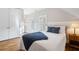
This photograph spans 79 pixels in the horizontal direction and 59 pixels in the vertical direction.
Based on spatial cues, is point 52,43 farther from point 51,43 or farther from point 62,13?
point 62,13

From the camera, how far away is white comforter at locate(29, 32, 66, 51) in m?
1.79

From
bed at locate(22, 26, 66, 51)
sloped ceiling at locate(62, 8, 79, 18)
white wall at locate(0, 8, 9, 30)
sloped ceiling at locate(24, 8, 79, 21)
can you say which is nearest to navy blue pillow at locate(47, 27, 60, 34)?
bed at locate(22, 26, 66, 51)

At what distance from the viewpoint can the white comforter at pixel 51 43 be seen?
5.86ft

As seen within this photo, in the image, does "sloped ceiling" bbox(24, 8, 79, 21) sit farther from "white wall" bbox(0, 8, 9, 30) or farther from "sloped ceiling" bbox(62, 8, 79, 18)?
"white wall" bbox(0, 8, 9, 30)

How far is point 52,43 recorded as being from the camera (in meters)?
1.81

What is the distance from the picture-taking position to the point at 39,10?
1.76m

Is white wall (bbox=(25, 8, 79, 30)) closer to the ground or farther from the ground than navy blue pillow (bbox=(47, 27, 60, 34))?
farther from the ground

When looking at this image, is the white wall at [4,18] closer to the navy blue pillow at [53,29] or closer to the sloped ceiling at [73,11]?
the navy blue pillow at [53,29]

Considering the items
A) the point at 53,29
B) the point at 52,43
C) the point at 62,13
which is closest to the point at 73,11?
the point at 62,13

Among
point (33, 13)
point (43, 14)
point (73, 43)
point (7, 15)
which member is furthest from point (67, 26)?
point (7, 15)

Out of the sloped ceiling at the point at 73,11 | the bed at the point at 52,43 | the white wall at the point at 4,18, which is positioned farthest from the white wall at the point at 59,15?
the white wall at the point at 4,18
